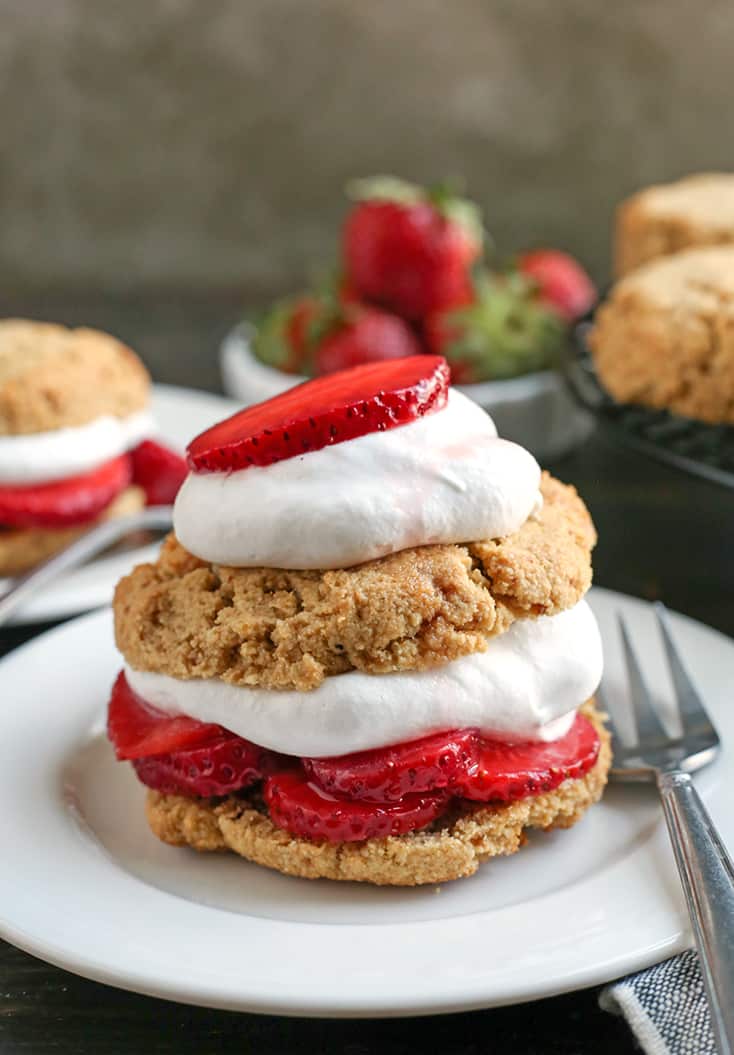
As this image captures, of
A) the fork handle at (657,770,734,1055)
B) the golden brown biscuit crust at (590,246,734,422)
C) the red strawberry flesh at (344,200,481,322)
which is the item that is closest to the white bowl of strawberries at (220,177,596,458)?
the red strawberry flesh at (344,200,481,322)

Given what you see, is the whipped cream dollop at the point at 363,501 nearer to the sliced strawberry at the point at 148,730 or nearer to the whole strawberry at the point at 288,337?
the sliced strawberry at the point at 148,730

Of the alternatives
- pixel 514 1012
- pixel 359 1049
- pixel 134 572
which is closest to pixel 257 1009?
pixel 359 1049

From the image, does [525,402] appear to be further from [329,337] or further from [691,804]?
[691,804]

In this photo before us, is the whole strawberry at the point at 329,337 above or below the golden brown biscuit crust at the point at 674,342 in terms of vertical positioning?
below

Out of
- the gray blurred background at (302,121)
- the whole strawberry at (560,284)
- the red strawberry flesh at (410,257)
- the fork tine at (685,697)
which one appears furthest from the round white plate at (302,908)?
the gray blurred background at (302,121)

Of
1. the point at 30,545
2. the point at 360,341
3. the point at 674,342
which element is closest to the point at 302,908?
the point at 30,545

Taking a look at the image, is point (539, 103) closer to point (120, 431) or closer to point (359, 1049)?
point (120, 431)
